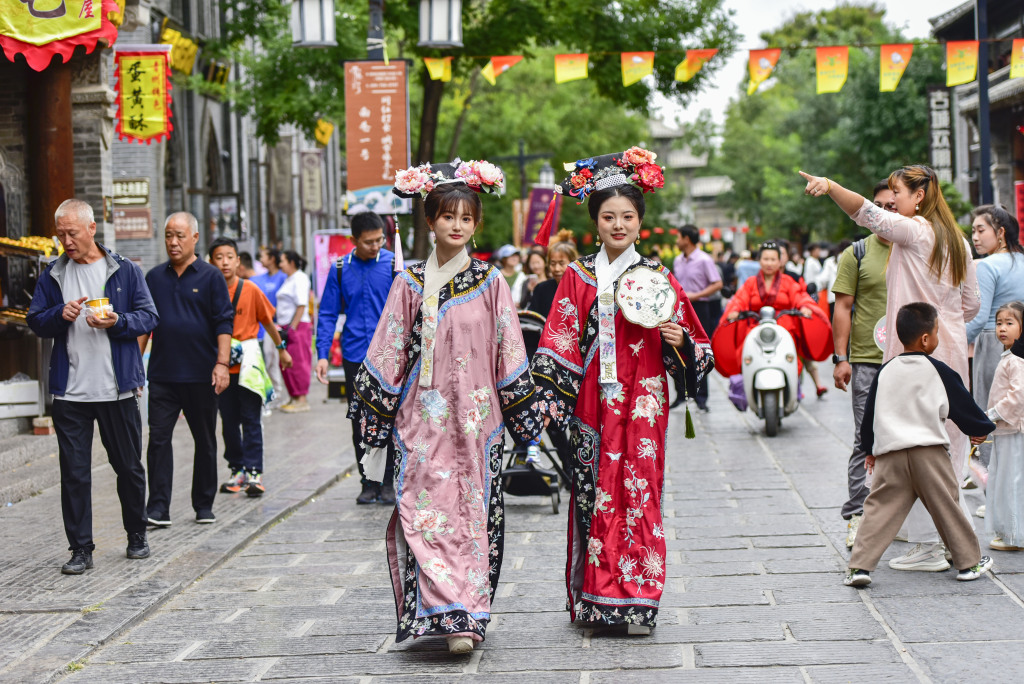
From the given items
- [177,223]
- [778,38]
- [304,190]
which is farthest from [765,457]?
[778,38]

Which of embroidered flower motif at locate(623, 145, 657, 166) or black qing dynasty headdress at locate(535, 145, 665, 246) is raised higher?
embroidered flower motif at locate(623, 145, 657, 166)

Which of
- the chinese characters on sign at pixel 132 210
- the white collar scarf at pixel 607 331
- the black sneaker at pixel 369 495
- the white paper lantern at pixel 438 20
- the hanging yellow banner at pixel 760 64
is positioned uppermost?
the white paper lantern at pixel 438 20

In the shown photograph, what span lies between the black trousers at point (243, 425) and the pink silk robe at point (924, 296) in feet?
15.4

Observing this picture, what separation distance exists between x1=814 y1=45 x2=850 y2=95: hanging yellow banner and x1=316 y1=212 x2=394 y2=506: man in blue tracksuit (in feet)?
25.5

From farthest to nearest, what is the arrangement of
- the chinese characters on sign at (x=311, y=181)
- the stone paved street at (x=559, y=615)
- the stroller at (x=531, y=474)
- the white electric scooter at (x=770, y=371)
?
the chinese characters on sign at (x=311, y=181) < the white electric scooter at (x=770, y=371) < the stroller at (x=531, y=474) < the stone paved street at (x=559, y=615)

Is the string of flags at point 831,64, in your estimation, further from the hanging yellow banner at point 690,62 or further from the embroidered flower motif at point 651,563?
the embroidered flower motif at point 651,563

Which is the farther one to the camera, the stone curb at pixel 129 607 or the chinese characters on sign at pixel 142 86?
the chinese characters on sign at pixel 142 86

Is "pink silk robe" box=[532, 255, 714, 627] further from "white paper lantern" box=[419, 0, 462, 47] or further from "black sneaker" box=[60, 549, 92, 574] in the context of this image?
"white paper lantern" box=[419, 0, 462, 47]

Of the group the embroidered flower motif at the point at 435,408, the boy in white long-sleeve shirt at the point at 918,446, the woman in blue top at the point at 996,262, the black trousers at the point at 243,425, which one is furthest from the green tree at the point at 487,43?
the embroidered flower motif at the point at 435,408

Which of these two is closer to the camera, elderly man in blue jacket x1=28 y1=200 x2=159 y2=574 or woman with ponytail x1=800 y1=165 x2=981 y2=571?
woman with ponytail x1=800 y1=165 x2=981 y2=571

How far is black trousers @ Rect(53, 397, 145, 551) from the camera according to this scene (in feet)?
21.1

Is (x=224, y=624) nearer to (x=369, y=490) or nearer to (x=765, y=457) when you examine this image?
(x=369, y=490)

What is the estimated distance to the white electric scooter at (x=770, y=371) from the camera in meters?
11.4

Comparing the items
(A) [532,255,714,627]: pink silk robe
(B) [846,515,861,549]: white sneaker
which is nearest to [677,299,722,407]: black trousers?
(B) [846,515,861,549]: white sneaker
